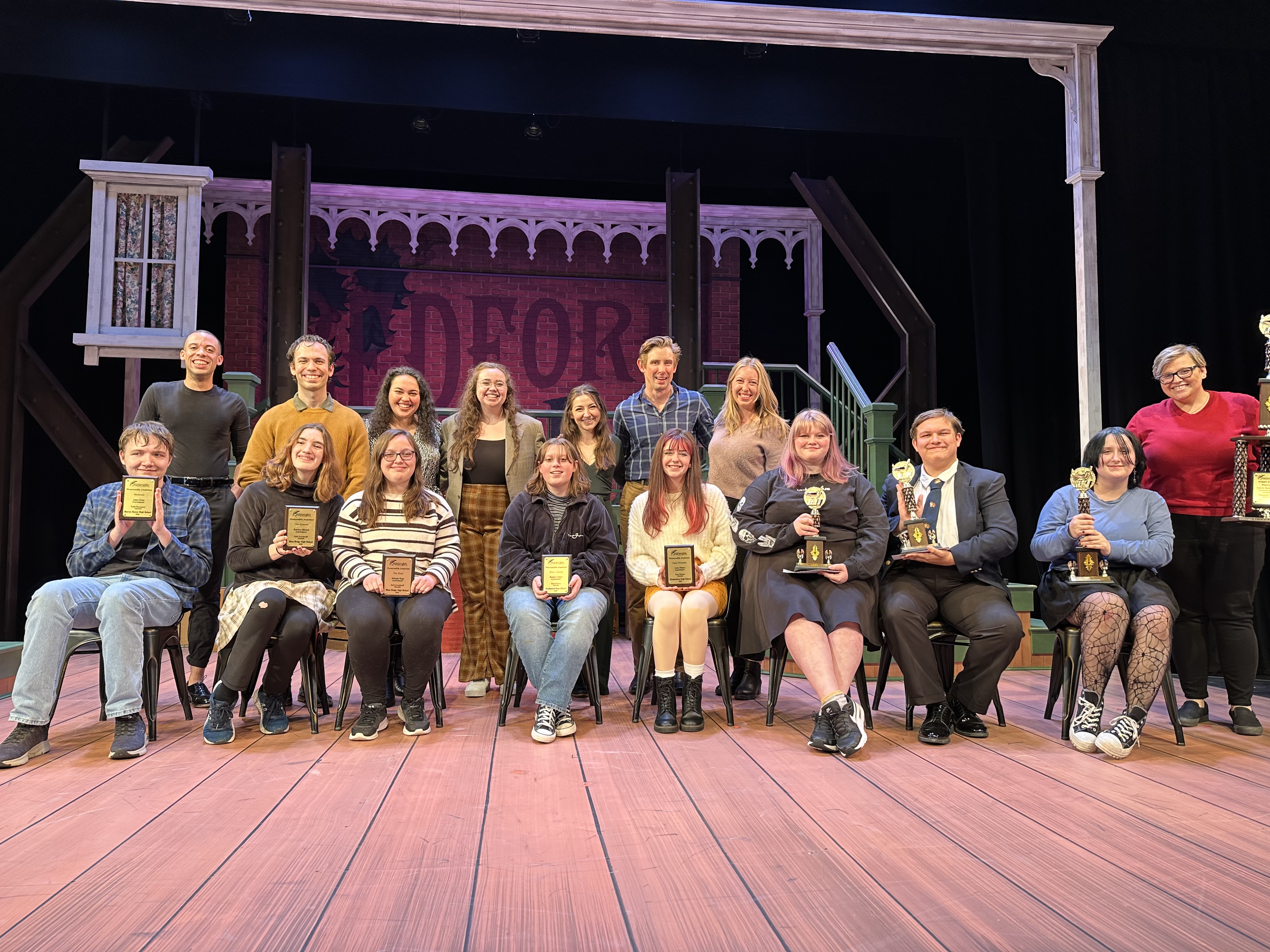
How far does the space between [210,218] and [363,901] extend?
346 inches

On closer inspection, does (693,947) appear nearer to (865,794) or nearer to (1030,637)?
(865,794)

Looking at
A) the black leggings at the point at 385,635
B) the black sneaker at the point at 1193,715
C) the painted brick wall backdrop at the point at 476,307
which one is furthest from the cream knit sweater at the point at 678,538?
the painted brick wall backdrop at the point at 476,307

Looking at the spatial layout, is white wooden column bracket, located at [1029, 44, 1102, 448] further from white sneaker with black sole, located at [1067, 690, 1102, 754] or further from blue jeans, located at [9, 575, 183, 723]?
blue jeans, located at [9, 575, 183, 723]

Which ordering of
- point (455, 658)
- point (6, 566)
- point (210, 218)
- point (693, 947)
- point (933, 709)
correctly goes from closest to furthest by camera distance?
point (693, 947) → point (933, 709) → point (455, 658) → point (6, 566) → point (210, 218)

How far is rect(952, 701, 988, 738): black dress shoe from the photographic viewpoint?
3322 mm

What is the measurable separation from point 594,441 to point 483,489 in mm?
523

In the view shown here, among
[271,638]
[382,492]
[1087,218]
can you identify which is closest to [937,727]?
[382,492]

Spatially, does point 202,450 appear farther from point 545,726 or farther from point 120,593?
point 545,726

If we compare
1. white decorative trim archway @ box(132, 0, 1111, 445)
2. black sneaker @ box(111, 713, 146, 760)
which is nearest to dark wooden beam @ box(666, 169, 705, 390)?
white decorative trim archway @ box(132, 0, 1111, 445)

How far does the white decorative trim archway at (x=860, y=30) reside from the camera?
206 inches

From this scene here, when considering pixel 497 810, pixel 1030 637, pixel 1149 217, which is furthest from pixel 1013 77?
pixel 497 810

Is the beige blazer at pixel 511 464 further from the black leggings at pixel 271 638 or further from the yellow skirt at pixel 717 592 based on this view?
the black leggings at pixel 271 638

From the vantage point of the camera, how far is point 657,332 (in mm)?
10688

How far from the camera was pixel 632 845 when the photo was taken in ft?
7.01
